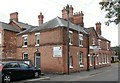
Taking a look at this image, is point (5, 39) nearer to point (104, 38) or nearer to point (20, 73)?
point (20, 73)

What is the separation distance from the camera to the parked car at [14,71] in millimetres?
19750

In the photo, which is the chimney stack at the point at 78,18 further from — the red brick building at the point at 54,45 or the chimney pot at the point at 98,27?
the chimney pot at the point at 98,27

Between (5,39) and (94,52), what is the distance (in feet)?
50.1

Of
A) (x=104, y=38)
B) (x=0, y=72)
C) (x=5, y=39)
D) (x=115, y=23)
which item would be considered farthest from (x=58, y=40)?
(x=104, y=38)

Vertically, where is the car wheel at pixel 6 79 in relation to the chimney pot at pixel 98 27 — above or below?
below

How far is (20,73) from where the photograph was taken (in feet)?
70.5

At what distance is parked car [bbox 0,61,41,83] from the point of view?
19750 millimetres

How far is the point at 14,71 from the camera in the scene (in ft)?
67.8

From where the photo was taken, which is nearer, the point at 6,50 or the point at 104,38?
the point at 6,50

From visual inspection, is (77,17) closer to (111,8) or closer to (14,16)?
(14,16)

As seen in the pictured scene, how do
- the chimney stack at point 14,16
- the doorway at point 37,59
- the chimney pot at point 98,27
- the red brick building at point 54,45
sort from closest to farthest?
the red brick building at point 54,45
the doorway at point 37,59
the chimney stack at point 14,16
the chimney pot at point 98,27

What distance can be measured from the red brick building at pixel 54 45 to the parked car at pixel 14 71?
356 inches

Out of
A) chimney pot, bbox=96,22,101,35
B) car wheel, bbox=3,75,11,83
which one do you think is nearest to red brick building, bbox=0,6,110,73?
chimney pot, bbox=96,22,101,35

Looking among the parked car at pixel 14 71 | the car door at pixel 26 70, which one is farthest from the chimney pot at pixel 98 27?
the car door at pixel 26 70
